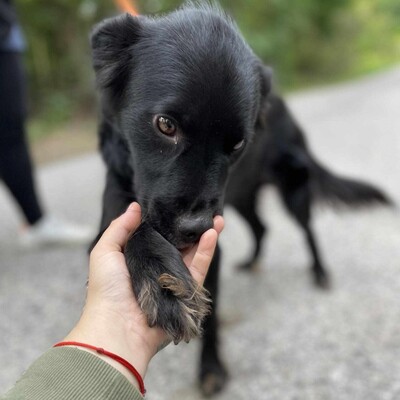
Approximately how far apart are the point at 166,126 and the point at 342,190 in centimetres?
196

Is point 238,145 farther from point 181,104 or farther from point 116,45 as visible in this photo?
point 116,45

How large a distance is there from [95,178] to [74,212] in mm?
1169

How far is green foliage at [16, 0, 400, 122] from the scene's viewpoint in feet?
31.9

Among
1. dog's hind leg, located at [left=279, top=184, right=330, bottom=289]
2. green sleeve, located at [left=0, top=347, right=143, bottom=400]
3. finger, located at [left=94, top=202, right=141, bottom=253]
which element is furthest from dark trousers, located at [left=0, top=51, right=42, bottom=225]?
green sleeve, located at [left=0, top=347, right=143, bottom=400]

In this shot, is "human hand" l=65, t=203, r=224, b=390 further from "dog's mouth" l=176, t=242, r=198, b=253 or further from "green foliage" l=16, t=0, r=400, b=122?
"green foliage" l=16, t=0, r=400, b=122

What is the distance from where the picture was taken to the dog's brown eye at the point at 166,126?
1.61 meters

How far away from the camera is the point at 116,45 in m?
1.87

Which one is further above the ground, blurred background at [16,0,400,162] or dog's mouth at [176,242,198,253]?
dog's mouth at [176,242,198,253]

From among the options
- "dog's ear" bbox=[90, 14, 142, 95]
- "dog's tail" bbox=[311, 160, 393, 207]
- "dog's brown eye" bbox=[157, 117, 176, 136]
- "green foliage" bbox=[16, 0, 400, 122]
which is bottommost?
"green foliage" bbox=[16, 0, 400, 122]

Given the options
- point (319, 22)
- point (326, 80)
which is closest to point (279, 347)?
point (326, 80)

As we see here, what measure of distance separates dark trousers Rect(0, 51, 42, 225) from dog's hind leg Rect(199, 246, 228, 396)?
1822mm

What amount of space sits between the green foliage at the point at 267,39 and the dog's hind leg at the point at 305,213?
125 cm

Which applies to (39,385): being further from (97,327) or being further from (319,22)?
(319,22)

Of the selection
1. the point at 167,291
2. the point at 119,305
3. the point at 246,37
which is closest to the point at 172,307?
the point at 167,291
